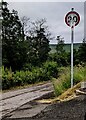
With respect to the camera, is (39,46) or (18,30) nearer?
(18,30)

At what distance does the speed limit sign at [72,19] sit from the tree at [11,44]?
2005 cm

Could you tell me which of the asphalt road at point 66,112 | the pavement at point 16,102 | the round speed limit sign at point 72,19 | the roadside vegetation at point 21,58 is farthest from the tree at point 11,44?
the asphalt road at point 66,112

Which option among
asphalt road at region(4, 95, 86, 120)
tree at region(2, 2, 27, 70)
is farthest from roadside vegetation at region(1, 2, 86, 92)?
asphalt road at region(4, 95, 86, 120)

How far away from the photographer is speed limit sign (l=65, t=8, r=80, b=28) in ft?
44.2

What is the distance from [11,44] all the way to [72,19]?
846 inches

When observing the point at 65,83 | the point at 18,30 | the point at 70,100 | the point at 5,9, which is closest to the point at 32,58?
the point at 18,30

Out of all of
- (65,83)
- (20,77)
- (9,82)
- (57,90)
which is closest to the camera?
(57,90)

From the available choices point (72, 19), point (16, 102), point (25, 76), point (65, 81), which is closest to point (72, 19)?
point (72, 19)

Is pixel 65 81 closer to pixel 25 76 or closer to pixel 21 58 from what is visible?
pixel 25 76

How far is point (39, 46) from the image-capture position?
48938 millimetres

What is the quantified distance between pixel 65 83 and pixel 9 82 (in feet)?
32.9

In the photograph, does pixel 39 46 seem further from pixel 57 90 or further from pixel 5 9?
pixel 57 90

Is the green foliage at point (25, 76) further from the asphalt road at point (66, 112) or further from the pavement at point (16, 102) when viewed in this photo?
the asphalt road at point (66, 112)

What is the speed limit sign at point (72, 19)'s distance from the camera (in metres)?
13.5
